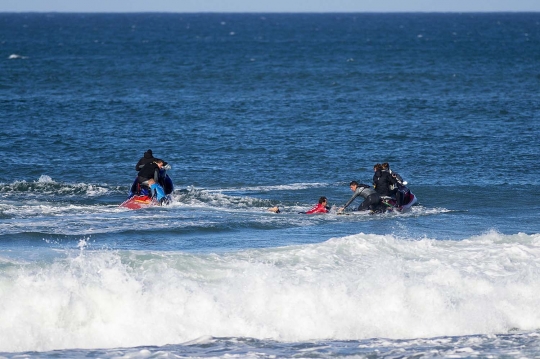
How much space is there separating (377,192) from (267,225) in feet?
10.8

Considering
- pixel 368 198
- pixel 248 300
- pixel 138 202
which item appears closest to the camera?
pixel 248 300

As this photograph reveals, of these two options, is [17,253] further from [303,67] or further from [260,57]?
[260,57]

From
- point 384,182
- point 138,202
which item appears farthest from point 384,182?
point 138,202

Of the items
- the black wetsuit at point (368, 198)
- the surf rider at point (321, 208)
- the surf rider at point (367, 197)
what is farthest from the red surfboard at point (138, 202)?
the black wetsuit at point (368, 198)

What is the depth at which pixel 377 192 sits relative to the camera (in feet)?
71.9

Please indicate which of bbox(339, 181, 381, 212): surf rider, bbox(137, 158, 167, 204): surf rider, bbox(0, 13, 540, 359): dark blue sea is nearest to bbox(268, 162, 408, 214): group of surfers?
bbox(339, 181, 381, 212): surf rider

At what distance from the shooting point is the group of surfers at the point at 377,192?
856 inches

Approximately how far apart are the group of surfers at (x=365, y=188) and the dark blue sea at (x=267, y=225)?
400 millimetres

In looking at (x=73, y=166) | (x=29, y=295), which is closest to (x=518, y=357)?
(x=29, y=295)

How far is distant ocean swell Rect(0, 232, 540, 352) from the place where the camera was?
1323 centimetres

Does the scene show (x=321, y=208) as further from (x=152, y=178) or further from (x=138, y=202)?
(x=138, y=202)

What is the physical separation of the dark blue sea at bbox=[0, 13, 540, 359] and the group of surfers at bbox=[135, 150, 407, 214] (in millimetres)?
400

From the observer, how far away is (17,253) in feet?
53.3

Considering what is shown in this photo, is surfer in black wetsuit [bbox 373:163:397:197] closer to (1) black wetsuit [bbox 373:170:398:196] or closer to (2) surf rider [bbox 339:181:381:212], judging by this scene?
(1) black wetsuit [bbox 373:170:398:196]
